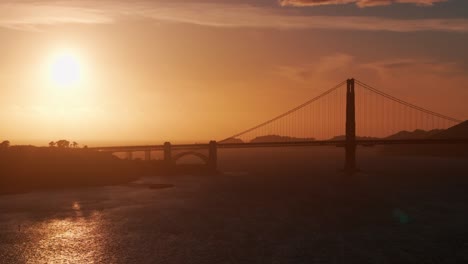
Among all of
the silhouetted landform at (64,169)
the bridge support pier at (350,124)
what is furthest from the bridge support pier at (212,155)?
the bridge support pier at (350,124)

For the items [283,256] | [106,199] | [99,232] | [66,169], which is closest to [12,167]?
[66,169]

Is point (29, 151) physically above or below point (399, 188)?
above

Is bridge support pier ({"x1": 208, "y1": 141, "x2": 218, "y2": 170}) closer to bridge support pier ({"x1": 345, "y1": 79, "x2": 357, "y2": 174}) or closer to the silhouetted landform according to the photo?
the silhouetted landform

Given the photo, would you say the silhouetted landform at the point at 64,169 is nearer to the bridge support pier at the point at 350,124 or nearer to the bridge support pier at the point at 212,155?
the bridge support pier at the point at 212,155

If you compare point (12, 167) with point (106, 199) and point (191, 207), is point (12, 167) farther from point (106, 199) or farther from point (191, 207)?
point (191, 207)

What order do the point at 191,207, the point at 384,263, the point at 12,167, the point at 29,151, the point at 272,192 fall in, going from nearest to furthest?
the point at 384,263 → the point at 191,207 → the point at 272,192 → the point at 12,167 → the point at 29,151
